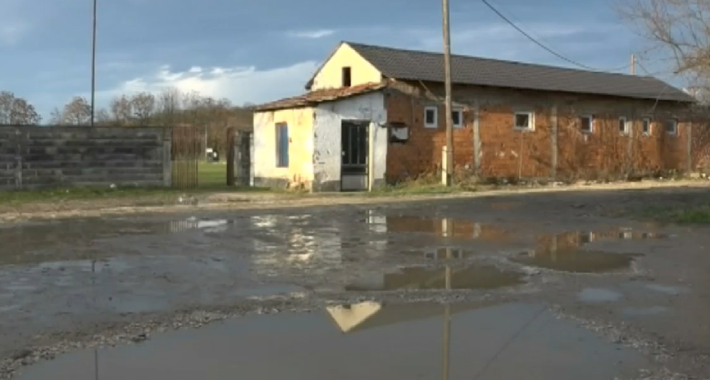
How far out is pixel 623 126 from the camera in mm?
33906

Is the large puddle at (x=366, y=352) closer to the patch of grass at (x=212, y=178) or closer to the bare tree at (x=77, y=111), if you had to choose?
the patch of grass at (x=212, y=178)

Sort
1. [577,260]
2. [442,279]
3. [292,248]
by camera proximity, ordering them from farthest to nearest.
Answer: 1. [292,248]
2. [577,260]
3. [442,279]

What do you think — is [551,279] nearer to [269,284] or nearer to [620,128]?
[269,284]

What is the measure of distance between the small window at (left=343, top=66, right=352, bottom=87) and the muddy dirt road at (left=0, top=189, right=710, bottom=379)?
15.6 metres

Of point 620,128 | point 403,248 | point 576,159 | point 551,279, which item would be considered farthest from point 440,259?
point 620,128

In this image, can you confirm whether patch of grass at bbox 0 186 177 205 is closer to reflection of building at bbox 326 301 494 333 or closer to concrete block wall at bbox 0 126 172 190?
concrete block wall at bbox 0 126 172 190

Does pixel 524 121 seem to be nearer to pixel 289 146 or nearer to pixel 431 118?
pixel 431 118

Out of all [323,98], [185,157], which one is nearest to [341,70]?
[323,98]

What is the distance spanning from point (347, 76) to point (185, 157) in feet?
23.1

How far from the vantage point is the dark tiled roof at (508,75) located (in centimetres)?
2786

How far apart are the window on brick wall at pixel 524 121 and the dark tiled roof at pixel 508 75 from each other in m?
1.09

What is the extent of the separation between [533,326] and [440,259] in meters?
3.96

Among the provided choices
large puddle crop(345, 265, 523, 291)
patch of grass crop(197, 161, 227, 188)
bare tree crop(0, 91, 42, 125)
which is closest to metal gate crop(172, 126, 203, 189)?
patch of grass crop(197, 161, 227, 188)

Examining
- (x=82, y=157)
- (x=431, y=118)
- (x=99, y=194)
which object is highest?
(x=431, y=118)
